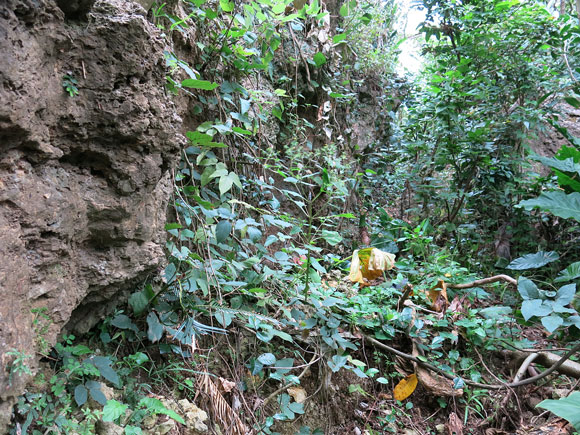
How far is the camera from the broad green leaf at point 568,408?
1.60 metres

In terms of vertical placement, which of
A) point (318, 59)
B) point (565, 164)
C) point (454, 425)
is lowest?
point (454, 425)

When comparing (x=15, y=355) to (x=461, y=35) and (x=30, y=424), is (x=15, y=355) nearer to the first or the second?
(x=30, y=424)

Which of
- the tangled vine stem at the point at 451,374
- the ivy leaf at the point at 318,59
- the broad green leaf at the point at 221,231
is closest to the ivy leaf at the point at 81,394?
the broad green leaf at the point at 221,231

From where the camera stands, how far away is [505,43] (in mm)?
3869

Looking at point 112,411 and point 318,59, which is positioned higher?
point 318,59

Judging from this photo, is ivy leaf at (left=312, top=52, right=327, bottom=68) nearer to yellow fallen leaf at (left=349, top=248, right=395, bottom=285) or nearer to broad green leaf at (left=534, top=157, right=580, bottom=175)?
yellow fallen leaf at (left=349, top=248, right=395, bottom=285)

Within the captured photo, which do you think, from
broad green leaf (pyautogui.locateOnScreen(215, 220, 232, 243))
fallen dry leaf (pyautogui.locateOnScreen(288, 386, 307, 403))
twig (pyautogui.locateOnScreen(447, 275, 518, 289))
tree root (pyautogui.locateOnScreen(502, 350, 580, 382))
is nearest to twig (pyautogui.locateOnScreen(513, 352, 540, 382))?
tree root (pyautogui.locateOnScreen(502, 350, 580, 382))

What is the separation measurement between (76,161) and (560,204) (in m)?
2.72

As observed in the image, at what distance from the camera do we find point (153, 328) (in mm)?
1610

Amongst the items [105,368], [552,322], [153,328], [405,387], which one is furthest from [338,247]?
[105,368]

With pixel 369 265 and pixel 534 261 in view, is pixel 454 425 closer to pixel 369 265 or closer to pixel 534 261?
pixel 369 265

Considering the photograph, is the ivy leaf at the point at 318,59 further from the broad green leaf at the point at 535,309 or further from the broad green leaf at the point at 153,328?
the broad green leaf at the point at 153,328

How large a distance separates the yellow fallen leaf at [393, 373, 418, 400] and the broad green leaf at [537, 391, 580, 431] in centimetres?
87

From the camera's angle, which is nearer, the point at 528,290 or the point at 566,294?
the point at 566,294
